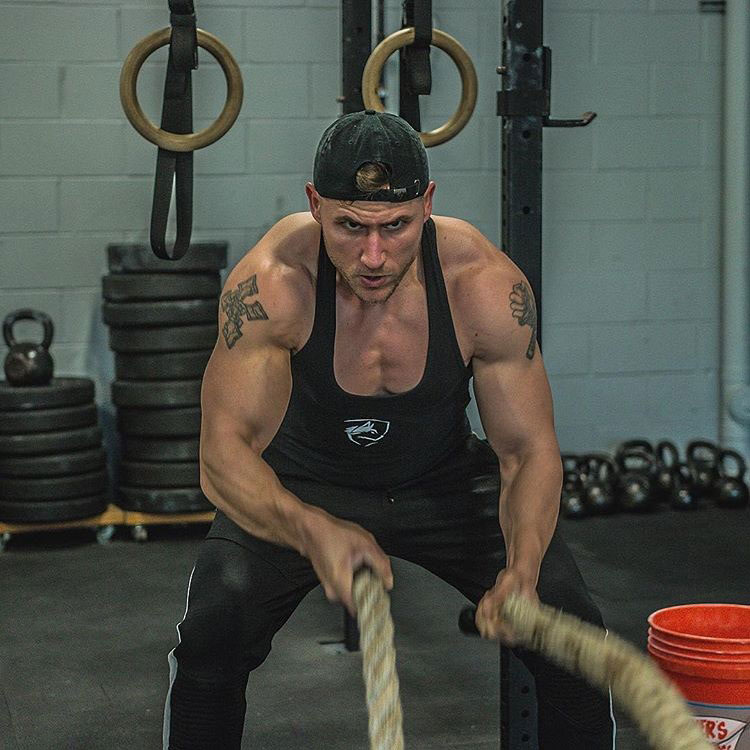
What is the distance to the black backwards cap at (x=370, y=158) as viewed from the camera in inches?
89.2

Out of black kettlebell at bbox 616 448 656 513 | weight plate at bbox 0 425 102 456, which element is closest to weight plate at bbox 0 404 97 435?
weight plate at bbox 0 425 102 456

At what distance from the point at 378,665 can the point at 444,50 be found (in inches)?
65.9

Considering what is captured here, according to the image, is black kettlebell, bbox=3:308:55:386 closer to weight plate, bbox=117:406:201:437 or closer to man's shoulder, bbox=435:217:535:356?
weight plate, bbox=117:406:201:437

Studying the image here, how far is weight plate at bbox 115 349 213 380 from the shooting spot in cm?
508

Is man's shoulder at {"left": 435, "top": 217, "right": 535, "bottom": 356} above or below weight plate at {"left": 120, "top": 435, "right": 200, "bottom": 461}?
above

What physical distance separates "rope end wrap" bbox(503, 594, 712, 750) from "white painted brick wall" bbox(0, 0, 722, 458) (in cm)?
359

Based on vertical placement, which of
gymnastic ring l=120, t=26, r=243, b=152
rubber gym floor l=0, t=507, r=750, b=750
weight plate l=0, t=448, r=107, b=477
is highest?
gymnastic ring l=120, t=26, r=243, b=152

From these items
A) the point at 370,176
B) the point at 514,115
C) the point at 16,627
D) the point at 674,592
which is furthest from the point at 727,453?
the point at 370,176

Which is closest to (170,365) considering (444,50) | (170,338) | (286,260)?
Answer: (170,338)

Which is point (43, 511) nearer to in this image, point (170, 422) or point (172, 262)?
point (170, 422)

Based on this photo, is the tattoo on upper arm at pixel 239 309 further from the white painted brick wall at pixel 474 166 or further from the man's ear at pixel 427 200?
the white painted brick wall at pixel 474 166

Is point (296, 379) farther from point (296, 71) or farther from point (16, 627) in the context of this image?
point (296, 71)

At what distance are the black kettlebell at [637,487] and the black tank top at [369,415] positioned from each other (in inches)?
118

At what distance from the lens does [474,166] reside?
223 inches
